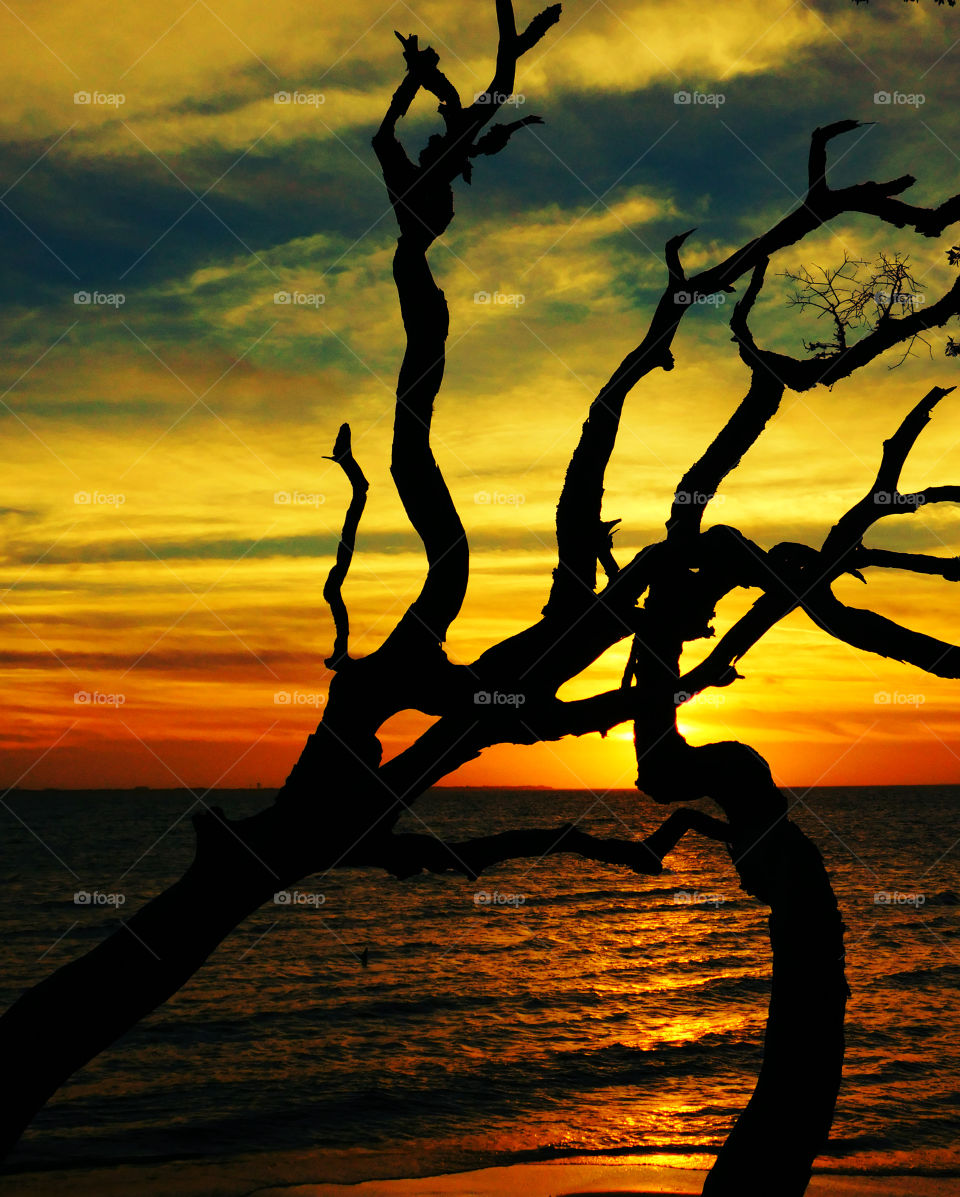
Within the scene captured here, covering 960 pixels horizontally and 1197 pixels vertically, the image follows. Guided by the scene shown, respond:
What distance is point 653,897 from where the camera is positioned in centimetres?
5841

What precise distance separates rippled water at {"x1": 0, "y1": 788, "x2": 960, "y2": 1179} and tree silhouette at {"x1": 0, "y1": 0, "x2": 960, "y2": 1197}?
13.4 meters

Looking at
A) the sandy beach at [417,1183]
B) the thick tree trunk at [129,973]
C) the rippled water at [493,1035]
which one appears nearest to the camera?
the thick tree trunk at [129,973]

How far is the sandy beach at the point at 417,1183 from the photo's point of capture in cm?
1455

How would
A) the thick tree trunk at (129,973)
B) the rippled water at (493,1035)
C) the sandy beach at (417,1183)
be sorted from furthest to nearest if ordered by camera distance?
1. the rippled water at (493,1035)
2. the sandy beach at (417,1183)
3. the thick tree trunk at (129,973)

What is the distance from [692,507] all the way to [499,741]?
176cm

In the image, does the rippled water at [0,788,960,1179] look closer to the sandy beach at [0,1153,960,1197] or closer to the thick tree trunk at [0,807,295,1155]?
the sandy beach at [0,1153,960,1197]

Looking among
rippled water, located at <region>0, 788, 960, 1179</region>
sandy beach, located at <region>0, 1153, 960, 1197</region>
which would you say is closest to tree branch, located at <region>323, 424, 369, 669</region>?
sandy beach, located at <region>0, 1153, 960, 1197</region>

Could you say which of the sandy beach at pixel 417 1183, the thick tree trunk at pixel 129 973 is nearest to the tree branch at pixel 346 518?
the thick tree trunk at pixel 129 973

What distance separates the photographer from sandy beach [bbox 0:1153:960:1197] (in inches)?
573

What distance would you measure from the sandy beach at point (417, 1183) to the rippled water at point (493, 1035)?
106 centimetres

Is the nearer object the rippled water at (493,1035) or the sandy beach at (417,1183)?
the sandy beach at (417,1183)

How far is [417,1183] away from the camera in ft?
49.5

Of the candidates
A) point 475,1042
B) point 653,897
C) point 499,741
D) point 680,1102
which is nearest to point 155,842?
point 653,897

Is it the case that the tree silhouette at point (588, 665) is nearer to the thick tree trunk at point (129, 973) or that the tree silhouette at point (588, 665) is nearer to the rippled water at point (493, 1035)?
the thick tree trunk at point (129, 973)
